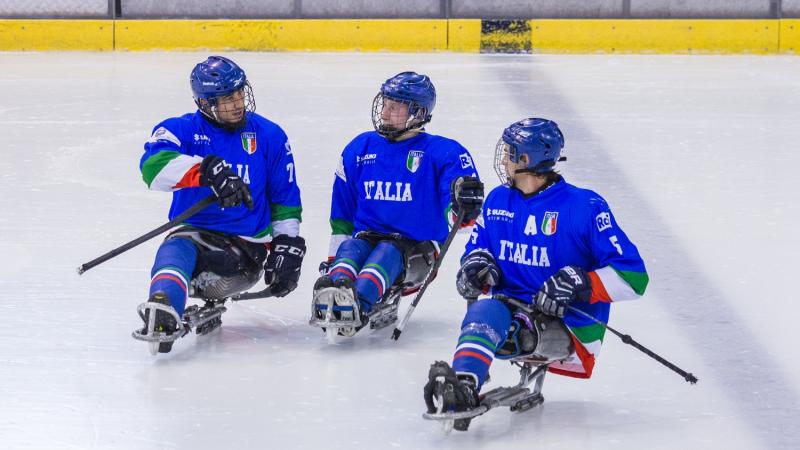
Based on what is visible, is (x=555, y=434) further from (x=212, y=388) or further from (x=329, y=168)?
(x=329, y=168)

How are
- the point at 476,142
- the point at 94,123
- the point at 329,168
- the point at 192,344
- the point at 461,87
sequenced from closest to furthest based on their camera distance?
the point at 192,344, the point at 329,168, the point at 476,142, the point at 94,123, the point at 461,87

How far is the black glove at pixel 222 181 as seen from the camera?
449 cm

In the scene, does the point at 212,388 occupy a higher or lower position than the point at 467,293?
lower

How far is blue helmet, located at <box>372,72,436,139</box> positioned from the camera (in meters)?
4.78

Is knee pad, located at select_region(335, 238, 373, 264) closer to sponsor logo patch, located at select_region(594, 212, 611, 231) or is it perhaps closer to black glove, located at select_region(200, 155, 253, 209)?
black glove, located at select_region(200, 155, 253, 209)

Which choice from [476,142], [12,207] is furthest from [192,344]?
[476,142]

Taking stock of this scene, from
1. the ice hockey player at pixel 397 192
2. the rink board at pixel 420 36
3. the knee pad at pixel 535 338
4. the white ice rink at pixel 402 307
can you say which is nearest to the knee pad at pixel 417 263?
the ice hockey player at pixel 397 192

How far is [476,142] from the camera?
796 centimetres

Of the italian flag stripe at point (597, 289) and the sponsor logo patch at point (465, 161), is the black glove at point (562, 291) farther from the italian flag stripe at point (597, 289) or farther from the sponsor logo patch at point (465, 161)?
the sponsor logo patch at point (465, 161)

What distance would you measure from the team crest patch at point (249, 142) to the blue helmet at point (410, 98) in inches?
16.2

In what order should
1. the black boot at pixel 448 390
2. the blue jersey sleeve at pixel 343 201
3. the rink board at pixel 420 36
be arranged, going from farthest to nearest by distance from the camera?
1. the rink board at pixel 420 36
2. the blue jersey sleeve at pixel 343 201
3. the black boot at pixel 448 390

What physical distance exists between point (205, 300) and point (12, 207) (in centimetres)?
200

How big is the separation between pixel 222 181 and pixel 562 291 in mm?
1261

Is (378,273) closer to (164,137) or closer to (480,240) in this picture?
(480,240)
